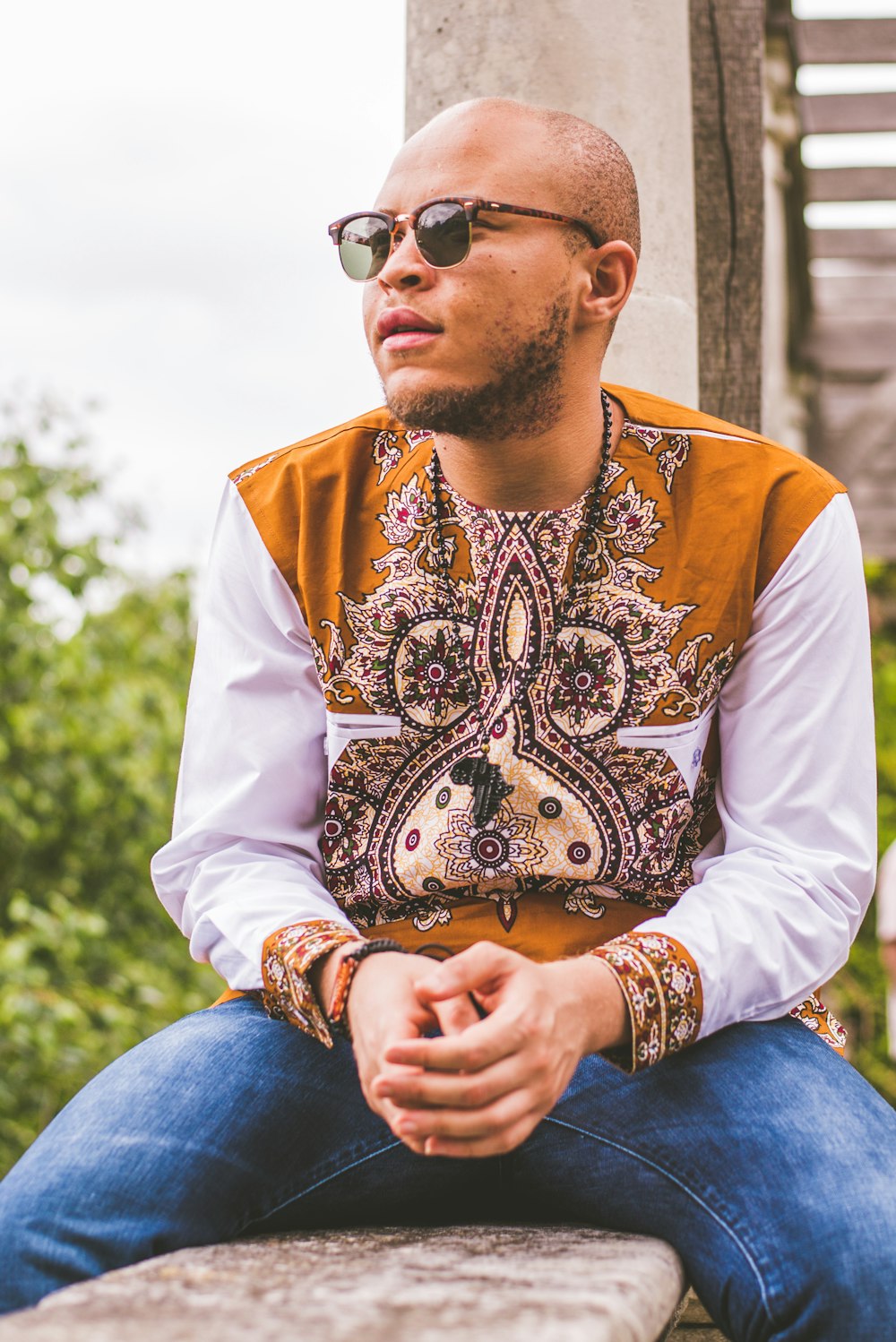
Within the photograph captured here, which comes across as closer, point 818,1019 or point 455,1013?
point 455,1013

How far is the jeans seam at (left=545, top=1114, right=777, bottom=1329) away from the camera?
164cm

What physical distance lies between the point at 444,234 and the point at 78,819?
14.8 ft

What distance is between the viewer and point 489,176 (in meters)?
2.10

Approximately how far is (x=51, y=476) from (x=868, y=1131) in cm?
451

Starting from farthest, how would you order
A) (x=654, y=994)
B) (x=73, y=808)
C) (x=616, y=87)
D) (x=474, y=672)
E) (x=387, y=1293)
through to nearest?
(x=73, y=808) < (x=616, y=87) < (x=474, y=672) < (x=654, y=994) < (x=387, y=1293)

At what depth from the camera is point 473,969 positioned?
158cm

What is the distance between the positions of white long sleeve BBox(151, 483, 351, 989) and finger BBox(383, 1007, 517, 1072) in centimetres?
50

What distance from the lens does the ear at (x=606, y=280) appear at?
2.19 meters

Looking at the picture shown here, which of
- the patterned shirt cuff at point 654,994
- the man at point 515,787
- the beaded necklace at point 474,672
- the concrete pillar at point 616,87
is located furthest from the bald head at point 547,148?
the patterned shirt cuff at point 654,994

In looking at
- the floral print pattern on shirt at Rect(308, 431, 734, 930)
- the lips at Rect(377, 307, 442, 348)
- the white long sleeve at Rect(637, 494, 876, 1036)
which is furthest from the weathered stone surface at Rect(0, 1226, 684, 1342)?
the lips at Rect(377, 307, 442, 348)

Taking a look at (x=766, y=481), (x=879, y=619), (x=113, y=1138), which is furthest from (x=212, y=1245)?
(x=879, y=619)

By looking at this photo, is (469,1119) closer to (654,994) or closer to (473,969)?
(473,969)

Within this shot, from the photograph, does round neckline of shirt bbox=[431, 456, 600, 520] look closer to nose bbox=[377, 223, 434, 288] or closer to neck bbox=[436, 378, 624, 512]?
neck bbox=[436, 378, 624, 512]

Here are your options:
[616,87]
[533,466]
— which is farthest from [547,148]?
[616,87]
